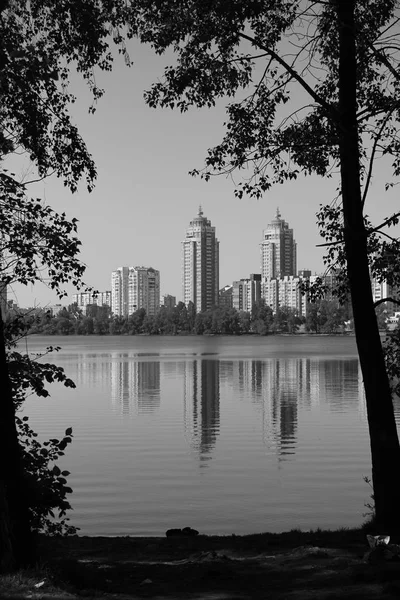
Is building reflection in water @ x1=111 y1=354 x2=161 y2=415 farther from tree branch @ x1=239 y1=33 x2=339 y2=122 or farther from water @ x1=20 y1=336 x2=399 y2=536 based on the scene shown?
tree branch @ x1=239 y1=33 x2=339 y2=122

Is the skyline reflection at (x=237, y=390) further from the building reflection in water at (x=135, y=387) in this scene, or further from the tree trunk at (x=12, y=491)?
the tree trunk at (x=12, y=491)

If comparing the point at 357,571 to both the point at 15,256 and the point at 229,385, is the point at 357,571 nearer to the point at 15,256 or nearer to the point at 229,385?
the point at 15,256

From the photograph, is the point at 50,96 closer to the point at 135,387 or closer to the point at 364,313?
the point at 364,313

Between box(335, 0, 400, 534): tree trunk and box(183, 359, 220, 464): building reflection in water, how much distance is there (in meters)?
12.1

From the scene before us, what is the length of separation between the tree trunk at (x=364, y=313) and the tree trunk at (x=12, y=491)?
4.57 m

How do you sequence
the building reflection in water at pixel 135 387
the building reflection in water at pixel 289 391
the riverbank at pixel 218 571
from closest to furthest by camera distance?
the riverbank at pixel 218 571, the building reflection in water at pixel 289 391, the building reflection in water at pixel 135 387

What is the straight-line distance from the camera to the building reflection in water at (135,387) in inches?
1405

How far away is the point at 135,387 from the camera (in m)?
46.0

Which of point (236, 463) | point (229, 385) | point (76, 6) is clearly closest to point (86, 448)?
point (236, 463)

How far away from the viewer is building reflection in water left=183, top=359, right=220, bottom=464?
81.9 feet

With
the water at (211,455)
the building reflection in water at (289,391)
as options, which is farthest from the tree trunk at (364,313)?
the building reflection in water at (289,391)

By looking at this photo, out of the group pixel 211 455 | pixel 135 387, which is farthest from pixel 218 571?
pixel 135 387

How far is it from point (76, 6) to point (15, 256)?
10.8 feet

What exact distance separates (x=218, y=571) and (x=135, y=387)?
38.7 metres
